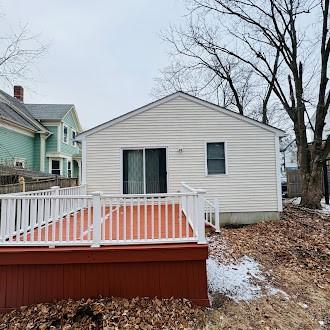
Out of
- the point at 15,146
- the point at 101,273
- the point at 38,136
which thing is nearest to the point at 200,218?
the point at 101,273

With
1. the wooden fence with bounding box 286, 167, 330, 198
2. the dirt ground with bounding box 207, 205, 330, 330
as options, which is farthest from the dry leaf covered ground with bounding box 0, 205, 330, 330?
the wooden fence with bounding box 286, 167, 330, 198

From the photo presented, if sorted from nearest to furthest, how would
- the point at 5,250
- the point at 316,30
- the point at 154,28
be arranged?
1. the point at 5,250
2. the point at 316,30
3. the point at 154,28

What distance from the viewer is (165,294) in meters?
4.00

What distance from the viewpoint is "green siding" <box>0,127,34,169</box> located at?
13.4m

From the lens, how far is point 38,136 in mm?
17062

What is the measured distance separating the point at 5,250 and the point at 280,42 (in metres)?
13.4

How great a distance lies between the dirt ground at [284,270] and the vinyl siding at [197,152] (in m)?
1.20

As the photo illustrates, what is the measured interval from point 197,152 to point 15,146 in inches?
444

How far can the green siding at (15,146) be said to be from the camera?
527 inches

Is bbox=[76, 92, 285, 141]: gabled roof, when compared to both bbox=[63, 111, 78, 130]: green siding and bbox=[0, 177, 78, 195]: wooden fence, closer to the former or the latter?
bbox=[0, 177, 78, 195]: wooden fence

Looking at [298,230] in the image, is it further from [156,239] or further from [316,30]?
[316,30]

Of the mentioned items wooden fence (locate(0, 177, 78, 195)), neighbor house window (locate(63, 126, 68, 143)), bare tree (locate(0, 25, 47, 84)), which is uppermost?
bare tree (locate(0, 25, 47, 84))

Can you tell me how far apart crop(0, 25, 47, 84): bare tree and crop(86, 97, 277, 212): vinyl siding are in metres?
3.50

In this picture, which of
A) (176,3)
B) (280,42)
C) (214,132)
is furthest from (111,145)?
(280,42)
